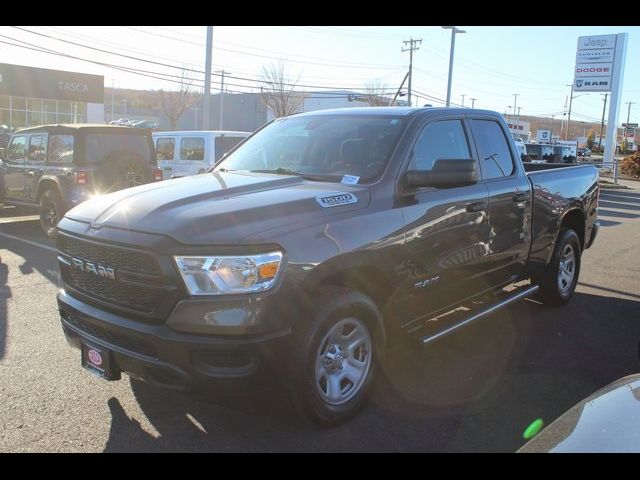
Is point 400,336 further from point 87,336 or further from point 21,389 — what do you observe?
point 21,389

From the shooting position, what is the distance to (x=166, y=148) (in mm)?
13578

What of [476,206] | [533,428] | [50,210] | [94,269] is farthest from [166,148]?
[533,428]

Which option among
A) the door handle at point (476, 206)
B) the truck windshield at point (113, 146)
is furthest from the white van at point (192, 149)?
the door handle at point (476, 206)

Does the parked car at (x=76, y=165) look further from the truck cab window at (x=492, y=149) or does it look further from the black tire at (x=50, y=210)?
the truck cab window at (x=492, y=149)

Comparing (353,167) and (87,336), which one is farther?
(353,167)

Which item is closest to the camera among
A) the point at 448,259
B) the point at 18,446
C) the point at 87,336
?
the point at 18,446

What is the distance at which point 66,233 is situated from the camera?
139 inches

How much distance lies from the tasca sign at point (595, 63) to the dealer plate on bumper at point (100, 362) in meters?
40.8

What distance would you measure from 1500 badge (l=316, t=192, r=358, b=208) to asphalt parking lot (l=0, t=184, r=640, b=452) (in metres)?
1.16

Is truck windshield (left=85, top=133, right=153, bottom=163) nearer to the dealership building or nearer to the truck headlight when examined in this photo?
the truck headlight

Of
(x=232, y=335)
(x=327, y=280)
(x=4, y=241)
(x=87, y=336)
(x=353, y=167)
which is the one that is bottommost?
(x=4, y=241)

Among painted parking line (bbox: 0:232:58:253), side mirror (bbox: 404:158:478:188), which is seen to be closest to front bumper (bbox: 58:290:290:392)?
side mirror (bbox: 404:158:478:188)
